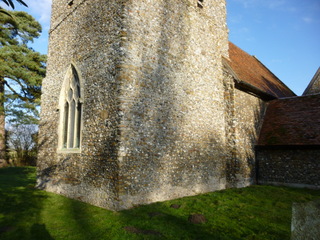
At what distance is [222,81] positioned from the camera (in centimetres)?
1038

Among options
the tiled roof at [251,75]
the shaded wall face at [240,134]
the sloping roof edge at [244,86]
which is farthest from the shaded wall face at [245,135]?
the tiled roof at [251,75]

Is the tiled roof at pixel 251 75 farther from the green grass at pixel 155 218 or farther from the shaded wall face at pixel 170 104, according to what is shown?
the green grass at pixel 155 218

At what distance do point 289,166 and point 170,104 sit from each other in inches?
237

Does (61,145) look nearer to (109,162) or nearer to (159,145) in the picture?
(109,162)

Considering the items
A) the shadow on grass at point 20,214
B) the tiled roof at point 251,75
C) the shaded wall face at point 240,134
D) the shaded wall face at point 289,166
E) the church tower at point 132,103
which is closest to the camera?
the shadow on grass at point 20,214

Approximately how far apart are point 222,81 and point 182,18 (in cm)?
310

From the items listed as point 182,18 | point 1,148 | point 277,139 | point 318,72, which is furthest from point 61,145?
point 318,72

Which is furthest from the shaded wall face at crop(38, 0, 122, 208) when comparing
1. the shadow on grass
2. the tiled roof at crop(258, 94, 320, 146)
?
the tiled roof at crop(258, 94, 320, 146)

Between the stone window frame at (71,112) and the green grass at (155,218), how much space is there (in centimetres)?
185

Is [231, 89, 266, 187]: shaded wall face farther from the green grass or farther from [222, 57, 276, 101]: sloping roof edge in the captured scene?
the green grass

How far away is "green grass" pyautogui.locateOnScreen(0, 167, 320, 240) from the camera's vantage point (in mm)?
4973

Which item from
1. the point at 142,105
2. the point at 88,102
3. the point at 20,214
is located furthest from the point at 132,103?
the point at 20,214

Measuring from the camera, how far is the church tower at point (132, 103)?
22.6ft

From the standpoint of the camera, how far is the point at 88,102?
7.95 meters
